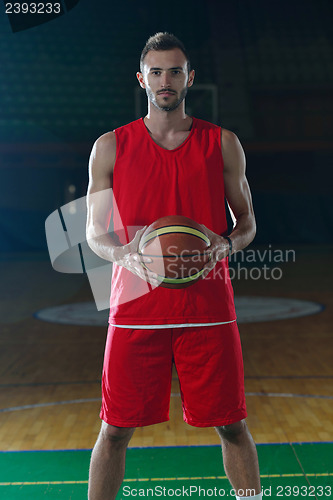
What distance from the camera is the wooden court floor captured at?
2.68 meters

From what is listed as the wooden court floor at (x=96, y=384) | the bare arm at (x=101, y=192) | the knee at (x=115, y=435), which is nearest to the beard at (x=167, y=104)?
the bare arm at (x=101, y=192)

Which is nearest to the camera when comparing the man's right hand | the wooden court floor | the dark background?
the man's right hand

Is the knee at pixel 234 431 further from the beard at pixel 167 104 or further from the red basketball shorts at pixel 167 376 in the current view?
the beard at pixel 167 104

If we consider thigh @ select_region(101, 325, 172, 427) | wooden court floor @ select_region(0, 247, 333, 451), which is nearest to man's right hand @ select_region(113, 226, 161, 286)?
thigh @ select_region(101, 325, 172, 427)

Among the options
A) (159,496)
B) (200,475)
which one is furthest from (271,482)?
(159,496)

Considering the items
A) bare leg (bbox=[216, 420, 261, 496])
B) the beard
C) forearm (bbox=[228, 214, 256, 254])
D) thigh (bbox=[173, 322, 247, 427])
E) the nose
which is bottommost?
bare leg (bbox=[216, 420, 261, 496])

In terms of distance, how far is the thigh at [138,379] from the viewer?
64.4 inches

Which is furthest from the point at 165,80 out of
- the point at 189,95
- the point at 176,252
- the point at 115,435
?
the point at 189,95

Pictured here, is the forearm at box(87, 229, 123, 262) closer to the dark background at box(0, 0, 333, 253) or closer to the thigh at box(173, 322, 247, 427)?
the thigh at box(173, 322, 247, 427)

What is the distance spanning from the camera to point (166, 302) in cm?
166

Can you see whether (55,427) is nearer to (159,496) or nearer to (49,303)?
(159,496)

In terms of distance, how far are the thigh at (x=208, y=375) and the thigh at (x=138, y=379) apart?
1.8 inches

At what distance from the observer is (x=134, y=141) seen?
67.7 inches

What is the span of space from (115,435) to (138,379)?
17 cm
